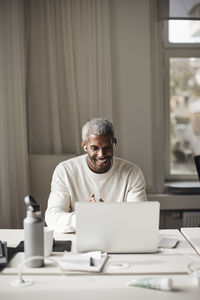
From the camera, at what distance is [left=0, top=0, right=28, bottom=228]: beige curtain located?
123 inches

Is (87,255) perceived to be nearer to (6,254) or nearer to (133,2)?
(6,254)

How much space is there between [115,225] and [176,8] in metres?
2.44

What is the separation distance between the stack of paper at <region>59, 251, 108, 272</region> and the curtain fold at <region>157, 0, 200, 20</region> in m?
2.47

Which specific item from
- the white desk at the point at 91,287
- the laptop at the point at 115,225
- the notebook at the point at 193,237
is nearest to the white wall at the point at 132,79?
the notebook at the point at 193,237

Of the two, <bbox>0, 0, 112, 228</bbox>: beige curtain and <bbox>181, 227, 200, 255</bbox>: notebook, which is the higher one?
<bbox>0, 0, 112, 228</bbox>: beige curtain

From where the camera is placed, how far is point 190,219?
364cm

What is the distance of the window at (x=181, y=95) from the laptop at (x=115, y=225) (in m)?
2.20

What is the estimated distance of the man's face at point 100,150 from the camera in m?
2.35

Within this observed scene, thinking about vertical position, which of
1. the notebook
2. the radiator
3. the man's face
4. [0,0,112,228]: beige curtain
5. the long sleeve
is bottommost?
the radiator

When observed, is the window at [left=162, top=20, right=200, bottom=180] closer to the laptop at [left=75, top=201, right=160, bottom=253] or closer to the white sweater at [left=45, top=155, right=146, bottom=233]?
the white sweater at [left=45, top=155, right=146, bottom=233]

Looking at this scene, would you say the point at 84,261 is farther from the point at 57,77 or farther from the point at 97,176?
the point at 57,77

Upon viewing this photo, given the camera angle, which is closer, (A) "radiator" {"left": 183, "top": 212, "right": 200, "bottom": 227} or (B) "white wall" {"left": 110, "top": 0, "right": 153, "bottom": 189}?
(B) "white wall" {"left": 110, "top": 0, "right": 153, "bottom": 189}

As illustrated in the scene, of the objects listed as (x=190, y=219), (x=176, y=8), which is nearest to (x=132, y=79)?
(x=176, y=8)

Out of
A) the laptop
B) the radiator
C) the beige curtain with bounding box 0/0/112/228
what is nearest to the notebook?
the laptop
